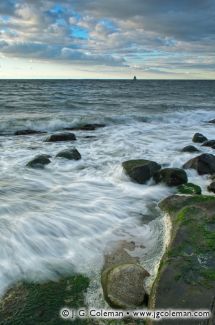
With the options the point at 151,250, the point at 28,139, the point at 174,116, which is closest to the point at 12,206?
the point at 151,250

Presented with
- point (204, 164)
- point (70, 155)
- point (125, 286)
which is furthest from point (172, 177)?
point (125, 286)

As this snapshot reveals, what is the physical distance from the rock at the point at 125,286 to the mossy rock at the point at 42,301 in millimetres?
372

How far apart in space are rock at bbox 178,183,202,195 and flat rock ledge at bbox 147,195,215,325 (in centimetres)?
184

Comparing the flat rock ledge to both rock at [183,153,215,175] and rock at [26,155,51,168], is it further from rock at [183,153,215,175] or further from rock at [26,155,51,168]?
rock at [26,155,51,168]

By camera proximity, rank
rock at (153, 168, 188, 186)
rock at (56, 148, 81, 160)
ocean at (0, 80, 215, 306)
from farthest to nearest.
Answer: rock at (56, 148, 81, 160), rock at (153, 168, 188, 186), ocean at (0, 80, 215, 306)

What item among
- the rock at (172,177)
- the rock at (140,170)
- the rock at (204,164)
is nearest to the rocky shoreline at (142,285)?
the rock at (172,177)

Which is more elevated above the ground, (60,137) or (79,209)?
(79,209)

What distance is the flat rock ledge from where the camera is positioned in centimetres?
392

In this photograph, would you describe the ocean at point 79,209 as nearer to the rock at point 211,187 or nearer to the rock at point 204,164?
the rock at point 204,164

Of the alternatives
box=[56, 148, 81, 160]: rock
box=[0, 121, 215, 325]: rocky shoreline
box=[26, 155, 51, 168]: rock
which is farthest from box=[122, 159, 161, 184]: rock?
box=[0, 121, 215, 325]: rocky shoreline

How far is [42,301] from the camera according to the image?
4.45 meters

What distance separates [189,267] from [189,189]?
3987 millimetres

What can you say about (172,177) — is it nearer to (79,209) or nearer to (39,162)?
(79,209)

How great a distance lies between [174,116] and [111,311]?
73.7 feet
